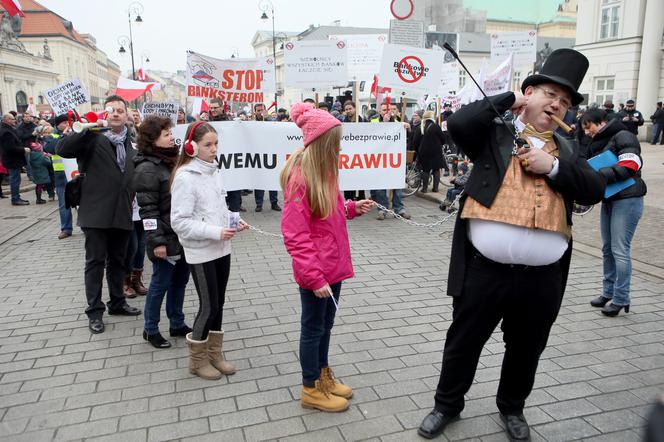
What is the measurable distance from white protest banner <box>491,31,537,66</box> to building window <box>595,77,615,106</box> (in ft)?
60.1

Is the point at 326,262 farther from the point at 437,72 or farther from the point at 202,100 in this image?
the point at 202,100

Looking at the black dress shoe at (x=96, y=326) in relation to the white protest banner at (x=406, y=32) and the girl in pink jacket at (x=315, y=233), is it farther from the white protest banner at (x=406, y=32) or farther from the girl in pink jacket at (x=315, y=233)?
the white protest banner at (x=406, y=32)

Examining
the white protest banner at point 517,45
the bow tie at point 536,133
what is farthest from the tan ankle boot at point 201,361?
the white protest banner at point 517,45

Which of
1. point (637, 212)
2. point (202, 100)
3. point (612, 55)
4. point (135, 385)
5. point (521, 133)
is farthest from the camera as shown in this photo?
point (612, 55)

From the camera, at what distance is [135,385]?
3719 millimetres

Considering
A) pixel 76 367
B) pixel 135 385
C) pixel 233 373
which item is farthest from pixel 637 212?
pixel 76 367

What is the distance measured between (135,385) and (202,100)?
9.71m

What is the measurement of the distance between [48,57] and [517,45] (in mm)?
68334

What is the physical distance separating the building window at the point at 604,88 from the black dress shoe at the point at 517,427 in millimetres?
29419

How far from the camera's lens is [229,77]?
11.1m

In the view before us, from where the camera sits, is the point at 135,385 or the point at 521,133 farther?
the point at 135,385

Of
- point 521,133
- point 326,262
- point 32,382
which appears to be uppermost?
point 521,133

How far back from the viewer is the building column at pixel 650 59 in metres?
25.2

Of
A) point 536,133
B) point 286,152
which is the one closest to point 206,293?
point 536,133
